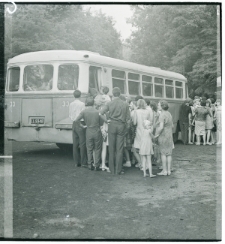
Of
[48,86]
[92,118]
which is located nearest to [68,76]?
[48,86]

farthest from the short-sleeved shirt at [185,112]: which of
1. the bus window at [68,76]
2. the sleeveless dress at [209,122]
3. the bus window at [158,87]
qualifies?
the bus window at [68,76]

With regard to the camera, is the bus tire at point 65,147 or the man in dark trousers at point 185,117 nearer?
the bus tire at point 65,147

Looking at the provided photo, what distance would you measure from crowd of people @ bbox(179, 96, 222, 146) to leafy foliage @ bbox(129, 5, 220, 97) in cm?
57

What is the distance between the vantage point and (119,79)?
10875 mm

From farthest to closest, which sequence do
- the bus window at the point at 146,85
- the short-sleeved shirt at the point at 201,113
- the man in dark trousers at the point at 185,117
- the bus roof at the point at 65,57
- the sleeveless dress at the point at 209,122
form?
the man in dark trousers at the point at 185,117 < the sleeveless dress at the point at 209,122 < the short-sleeved shirt at the point at 201,113 < the bus window at the point at 146,85 < the bus roof at the point at 65,57

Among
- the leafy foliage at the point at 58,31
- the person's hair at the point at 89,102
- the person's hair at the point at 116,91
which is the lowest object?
the person's hair at the point at 89,102

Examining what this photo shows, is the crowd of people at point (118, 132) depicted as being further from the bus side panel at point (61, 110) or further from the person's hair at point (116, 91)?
the bus side panel at point (61, 110)

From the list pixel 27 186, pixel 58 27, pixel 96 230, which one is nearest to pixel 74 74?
pixel 27 186

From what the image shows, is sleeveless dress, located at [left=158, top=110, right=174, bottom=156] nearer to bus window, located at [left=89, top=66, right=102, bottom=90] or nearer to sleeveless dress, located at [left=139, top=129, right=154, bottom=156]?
sleeveless dress, located at [left=139, top=129, right=154, bottom=156]

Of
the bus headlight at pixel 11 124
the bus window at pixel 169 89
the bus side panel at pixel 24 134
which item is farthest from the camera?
the bus window at pixel 169 89

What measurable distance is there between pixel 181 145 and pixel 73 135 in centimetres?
596

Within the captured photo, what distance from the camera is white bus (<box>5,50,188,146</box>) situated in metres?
9.66

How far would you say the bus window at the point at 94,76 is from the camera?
980 cm

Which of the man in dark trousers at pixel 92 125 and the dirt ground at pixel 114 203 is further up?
the man in dark trousers at pixel 92 125
